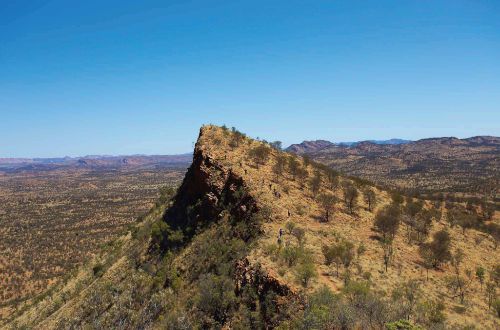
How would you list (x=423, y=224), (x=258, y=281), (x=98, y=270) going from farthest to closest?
(x=98, y=270)
(x=423, y=224)
(x=258, y=281)

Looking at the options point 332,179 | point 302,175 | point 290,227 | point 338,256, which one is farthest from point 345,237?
point 332,179

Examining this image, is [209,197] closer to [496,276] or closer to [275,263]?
[275,263]

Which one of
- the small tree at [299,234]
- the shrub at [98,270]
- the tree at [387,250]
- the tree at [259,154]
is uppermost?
the tree at [259,154]

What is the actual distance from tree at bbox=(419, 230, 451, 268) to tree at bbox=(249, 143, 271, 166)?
1615 centimetres

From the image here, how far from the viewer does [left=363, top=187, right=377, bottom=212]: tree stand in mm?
34600

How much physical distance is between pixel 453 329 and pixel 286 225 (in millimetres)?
11543

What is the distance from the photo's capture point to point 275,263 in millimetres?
19531

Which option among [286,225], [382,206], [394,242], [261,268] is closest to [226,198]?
[286,225]

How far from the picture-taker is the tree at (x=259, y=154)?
36.2 m

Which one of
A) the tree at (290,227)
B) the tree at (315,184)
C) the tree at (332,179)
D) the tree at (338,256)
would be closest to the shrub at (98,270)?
the tree at (290,227)

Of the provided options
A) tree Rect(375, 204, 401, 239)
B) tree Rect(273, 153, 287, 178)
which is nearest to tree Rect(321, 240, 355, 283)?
tree Rect(375, 204, 401, 239)

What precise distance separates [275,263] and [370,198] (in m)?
20.4

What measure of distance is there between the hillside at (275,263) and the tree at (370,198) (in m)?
0.24

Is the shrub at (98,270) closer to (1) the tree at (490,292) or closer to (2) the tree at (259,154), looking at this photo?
(2) the tree at (259,154)
